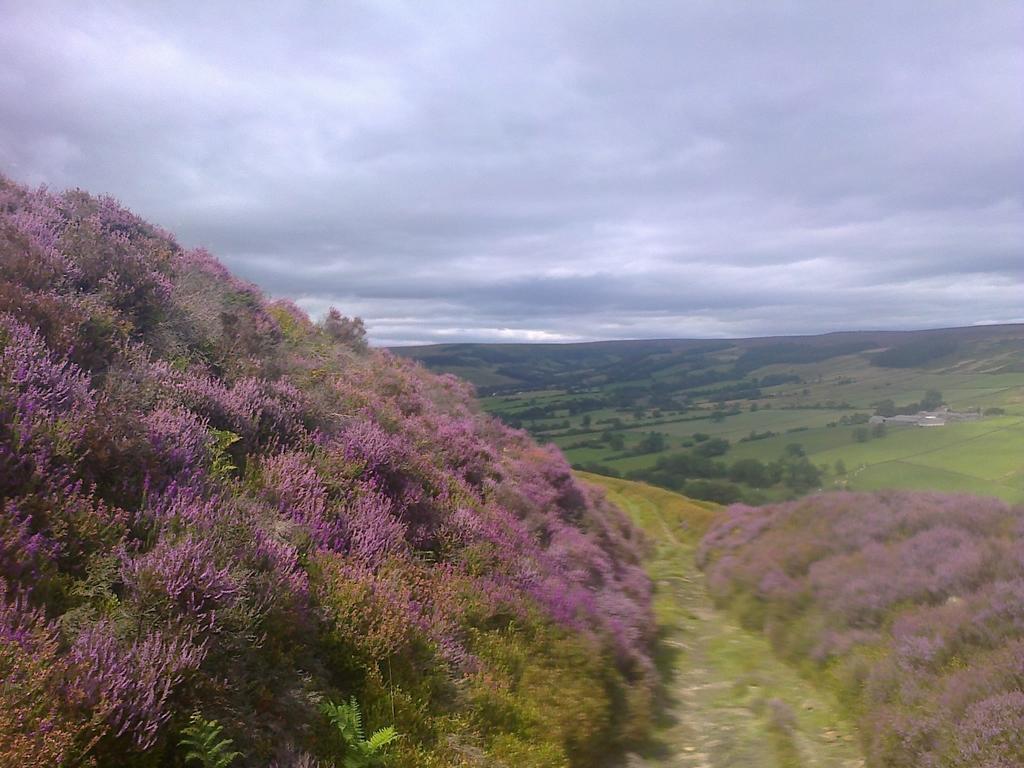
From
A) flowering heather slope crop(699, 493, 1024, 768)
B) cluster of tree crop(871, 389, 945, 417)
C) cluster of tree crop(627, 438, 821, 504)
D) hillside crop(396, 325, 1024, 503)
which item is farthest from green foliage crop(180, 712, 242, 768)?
cluster of tree crop(871, 389, 945, 417)

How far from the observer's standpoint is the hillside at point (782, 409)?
77.0 ft

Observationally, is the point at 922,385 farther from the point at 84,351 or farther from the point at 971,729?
the point at 84,351

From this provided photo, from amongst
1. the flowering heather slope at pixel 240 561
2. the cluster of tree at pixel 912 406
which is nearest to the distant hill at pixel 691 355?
the cluster of tree at pixel 912 406

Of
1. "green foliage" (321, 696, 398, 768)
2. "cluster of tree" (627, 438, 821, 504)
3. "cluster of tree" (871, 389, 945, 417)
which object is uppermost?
"cluster of tree" (871, 389, 945, 417)

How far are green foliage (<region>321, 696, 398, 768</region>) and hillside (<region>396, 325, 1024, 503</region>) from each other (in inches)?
706

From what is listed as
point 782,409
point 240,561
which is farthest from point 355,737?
point 782,409

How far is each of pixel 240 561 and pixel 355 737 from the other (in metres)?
2.10

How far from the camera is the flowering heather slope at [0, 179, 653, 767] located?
4656 millimetres

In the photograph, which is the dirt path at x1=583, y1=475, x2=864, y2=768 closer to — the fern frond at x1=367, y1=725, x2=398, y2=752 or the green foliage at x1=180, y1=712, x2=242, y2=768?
the fern frond at x1=367, y1=725, x2=398, y2=752

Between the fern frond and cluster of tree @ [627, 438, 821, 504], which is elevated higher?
the fern frond

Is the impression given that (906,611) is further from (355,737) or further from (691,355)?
(691,355)

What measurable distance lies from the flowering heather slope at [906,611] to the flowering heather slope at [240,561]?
3716 millimetres

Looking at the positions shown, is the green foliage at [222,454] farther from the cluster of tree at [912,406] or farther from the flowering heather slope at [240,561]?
the cluster of tree at [912,406]

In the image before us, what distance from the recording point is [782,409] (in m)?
43.0
